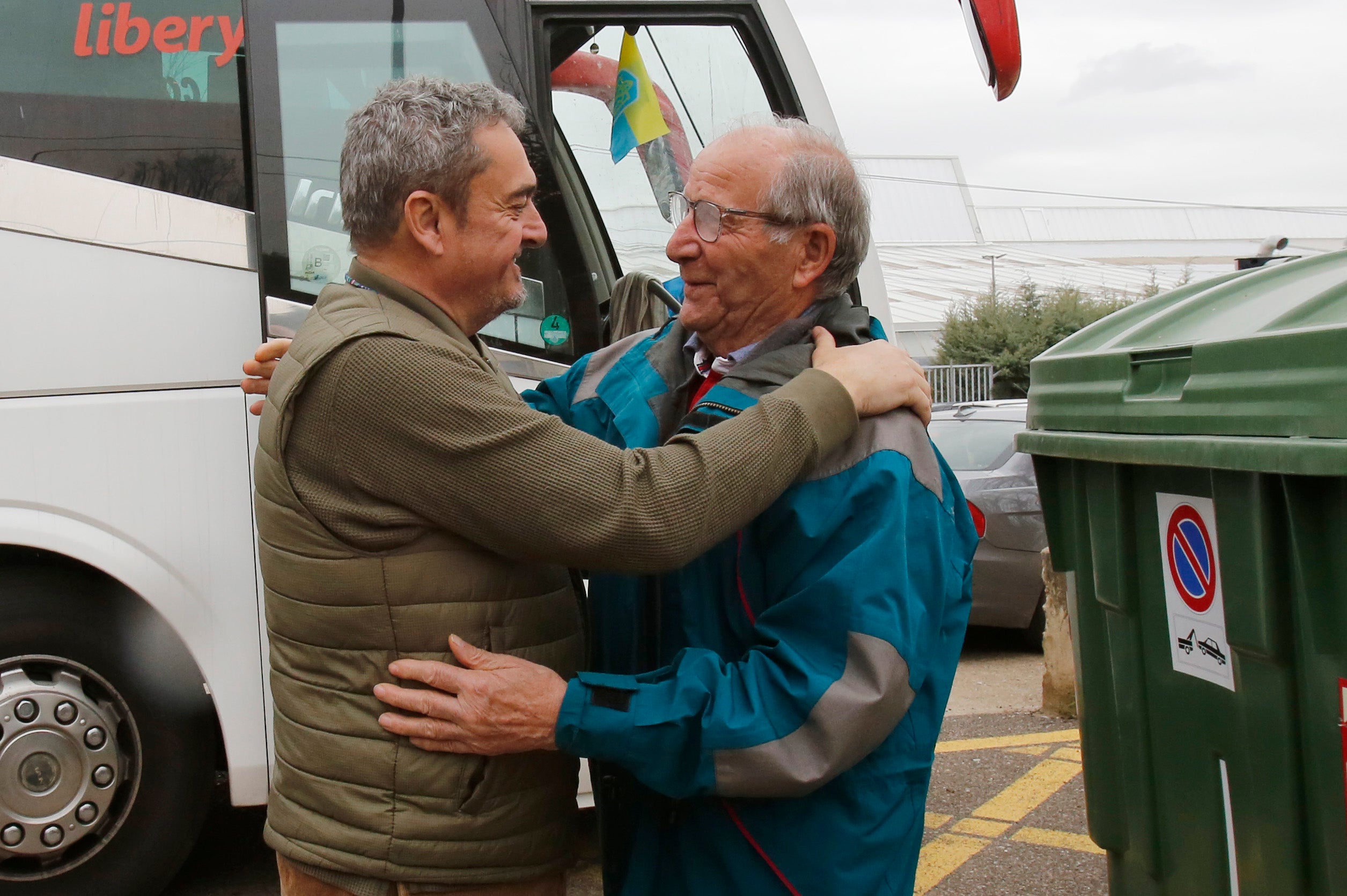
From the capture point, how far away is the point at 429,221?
1759 mm

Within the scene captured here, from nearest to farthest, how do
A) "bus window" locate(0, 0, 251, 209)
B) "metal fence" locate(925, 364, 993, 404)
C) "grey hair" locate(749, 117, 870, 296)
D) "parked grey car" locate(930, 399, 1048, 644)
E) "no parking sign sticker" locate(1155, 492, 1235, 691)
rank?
"no parking sign sticker" locate(1155, 492, 1235, 691) → "grey hair" locate(749, 117, 870, 296) → "bus window" locate(0, 0, 251, 209) → "parked grey car" locate(930, 399, 1048, 644) → "metal fence" locate(925, 364, 993, 404)

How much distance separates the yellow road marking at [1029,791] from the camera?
4.14 meters

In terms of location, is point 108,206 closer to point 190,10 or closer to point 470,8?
point 190,10

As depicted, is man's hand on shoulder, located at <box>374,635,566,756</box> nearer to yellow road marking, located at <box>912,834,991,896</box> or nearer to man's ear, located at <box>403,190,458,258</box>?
man's ear, located at <box>403,190,458,258</box>

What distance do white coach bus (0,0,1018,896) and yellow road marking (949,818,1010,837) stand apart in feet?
7.41

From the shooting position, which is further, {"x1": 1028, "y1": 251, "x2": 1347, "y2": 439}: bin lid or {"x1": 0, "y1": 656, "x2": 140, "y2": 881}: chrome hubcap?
{"x1": 0, "y1": 656, "x2": 140, "y2": 881}: chrome hubcap

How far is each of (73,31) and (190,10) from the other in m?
0.31

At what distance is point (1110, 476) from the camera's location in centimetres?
209

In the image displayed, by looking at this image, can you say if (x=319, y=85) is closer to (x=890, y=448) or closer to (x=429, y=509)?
(x=429, y=509)

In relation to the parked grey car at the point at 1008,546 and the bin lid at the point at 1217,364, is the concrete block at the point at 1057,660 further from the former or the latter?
the bin lid at the point at 1217,364

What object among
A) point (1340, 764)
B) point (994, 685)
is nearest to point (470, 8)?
point (1340, 764)

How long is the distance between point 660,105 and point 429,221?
2423 millimetres

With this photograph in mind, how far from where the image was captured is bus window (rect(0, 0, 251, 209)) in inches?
125

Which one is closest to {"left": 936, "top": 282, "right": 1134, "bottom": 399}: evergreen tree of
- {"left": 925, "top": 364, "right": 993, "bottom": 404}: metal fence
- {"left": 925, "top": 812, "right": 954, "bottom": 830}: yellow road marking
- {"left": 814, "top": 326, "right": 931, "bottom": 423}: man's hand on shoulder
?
{"left": 925, "top": 364, "right": 993, "bottom": 404}: metal fence
